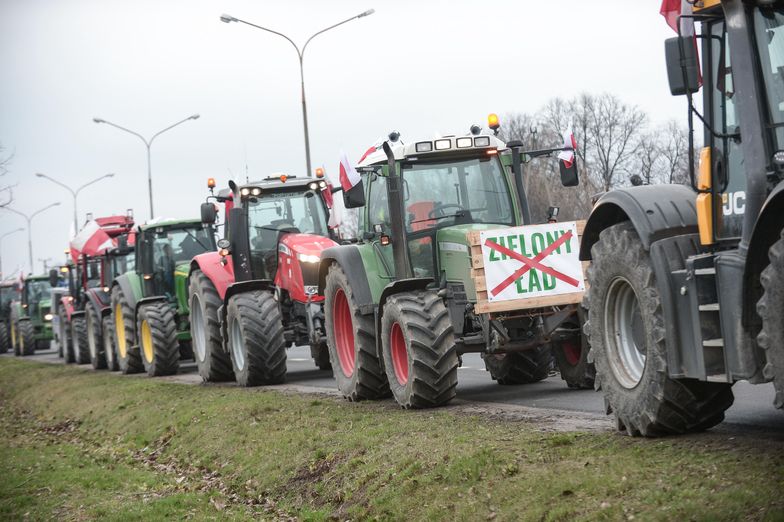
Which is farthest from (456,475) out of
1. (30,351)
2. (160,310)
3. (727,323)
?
(30,351)

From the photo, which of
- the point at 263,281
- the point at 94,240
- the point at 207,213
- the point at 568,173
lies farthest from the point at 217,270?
the point at 94,240

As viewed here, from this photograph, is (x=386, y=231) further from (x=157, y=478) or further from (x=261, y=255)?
(x=261, y=255)

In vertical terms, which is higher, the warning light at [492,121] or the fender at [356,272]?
Result: the warning light at [492,121]

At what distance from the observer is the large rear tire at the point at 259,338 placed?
58.8 ft

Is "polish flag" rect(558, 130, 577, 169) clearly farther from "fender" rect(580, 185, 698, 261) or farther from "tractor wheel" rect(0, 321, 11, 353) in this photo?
"tractor wheel" rect(0, 321, 11, 353)

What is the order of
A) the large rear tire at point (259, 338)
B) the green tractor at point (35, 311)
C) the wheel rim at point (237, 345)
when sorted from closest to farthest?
1. the large rear tire at point (259, 338)
2. the wheel rim at point (237, 345)
3. the green tractor at point (35, 311)

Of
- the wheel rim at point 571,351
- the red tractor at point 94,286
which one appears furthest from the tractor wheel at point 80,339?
the wheel rim at point 571,351

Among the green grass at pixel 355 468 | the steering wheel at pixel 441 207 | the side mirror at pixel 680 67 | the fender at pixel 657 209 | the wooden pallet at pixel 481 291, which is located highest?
the side mirror at pixel 680 67

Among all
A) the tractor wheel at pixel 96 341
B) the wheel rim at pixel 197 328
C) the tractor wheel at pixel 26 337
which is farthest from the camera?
the tractor wheel at pixel 26 337

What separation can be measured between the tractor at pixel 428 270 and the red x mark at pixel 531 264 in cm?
37

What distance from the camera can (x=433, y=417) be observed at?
460 inches

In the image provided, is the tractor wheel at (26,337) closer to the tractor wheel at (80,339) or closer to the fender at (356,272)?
the tractor wheel at (80,339)

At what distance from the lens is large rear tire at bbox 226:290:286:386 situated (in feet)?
58.8

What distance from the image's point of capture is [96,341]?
29.2 m
